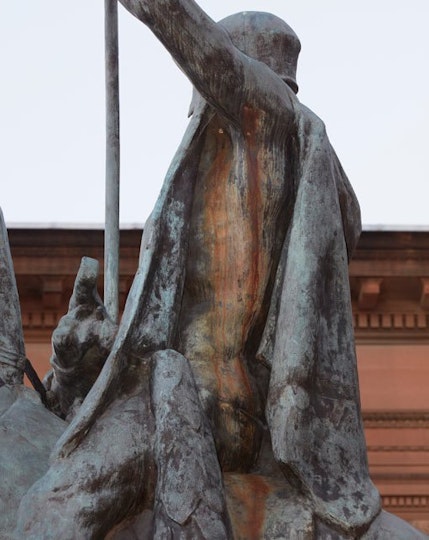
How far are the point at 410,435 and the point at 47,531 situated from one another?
22613mm

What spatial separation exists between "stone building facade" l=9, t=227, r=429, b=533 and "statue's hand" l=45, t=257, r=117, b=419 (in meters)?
18.9

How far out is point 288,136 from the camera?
8633 mm

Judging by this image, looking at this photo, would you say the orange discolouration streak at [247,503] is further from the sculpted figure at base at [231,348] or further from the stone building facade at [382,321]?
the stone building facade at [382,321]

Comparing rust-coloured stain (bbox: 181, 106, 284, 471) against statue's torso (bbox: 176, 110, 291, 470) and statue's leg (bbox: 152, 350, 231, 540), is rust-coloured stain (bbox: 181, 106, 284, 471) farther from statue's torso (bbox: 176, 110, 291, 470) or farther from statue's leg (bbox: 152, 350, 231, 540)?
statue's leg (bbox: 152, 350, 231, 540)

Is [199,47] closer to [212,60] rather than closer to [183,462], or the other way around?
[212,60]

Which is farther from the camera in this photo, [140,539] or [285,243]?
[285,243]

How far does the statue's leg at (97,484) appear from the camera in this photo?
25.3ft

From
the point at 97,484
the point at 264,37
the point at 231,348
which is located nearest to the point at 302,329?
the point at 231,348

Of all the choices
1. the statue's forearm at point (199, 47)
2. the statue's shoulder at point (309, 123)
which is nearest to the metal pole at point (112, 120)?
the statue's forearm at point (199, 47)

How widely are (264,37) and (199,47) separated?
2.06 feet

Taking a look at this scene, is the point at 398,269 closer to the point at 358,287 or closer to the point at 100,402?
the point at 358,287

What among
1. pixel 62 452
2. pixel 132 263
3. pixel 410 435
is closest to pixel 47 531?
pixel 62 452

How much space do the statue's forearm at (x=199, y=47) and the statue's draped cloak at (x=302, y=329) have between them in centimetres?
21

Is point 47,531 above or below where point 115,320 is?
below
